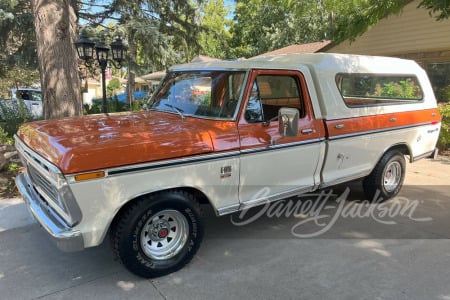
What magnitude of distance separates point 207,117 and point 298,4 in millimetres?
6937

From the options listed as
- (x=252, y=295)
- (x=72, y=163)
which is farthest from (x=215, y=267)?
(x=72, y=163)

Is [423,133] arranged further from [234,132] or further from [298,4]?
[298,4]

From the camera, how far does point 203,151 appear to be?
3.37 metres

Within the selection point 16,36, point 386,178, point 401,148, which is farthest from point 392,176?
point 16,36

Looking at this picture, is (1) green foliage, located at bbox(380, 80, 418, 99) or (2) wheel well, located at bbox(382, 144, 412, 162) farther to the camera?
(1) green foliage, located at bbox(380, 80, 418, 99)

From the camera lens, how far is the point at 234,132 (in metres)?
3.59

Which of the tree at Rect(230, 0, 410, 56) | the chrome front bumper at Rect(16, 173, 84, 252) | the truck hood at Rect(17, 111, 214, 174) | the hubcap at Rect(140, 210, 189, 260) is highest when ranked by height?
the tree at Rect(230, 0, 410, 56)

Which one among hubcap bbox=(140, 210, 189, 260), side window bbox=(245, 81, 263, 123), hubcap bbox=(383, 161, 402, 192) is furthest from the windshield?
hubcap bbox=(383, 161, 402, 192)

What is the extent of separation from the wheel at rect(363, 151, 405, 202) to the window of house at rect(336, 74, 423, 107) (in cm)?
81

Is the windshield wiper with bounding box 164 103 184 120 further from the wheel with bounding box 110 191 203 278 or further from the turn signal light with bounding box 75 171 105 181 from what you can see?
the turn signal light with bounding box 75 171 105 181

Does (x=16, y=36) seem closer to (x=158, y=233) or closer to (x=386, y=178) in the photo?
(x=158, y=233)

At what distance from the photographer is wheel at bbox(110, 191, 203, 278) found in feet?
10.3

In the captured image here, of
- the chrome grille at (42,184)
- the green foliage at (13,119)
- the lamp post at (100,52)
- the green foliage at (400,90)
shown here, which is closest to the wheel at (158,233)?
the chrome grille at (42,184)

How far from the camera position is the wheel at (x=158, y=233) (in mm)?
3125
